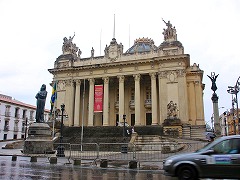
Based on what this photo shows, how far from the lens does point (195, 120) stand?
4044cm

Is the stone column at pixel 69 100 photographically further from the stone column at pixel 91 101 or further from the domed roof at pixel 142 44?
the domed roof at pixel 142 44

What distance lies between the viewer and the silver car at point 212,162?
734 centimetres

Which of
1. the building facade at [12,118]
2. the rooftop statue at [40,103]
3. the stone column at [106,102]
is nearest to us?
the rooftop statue at [40,103]

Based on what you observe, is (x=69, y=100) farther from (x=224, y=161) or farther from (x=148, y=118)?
(x=224, y=161)

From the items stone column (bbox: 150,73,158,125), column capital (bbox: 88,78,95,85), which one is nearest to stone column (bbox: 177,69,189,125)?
stone column (bbox: 150,73,158,125)

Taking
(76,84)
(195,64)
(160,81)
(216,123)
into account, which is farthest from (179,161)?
(76,84)

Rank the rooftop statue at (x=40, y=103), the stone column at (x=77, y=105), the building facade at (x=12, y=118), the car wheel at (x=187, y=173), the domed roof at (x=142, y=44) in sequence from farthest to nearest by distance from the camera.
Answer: the building facade at (x=12, y=118) → the domed roof at (x=142, y=44) → the stone column at (x=77, y=105) → the rooftop statue at (x=40, y=103) → the car wheel at (x=187, y=173)

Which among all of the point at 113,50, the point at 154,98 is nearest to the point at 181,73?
the point at 154,98

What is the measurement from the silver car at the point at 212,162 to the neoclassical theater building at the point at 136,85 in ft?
94.1

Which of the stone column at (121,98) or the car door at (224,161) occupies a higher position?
the stone column at (121,98)

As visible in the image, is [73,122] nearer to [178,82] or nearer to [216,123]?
[178,82]

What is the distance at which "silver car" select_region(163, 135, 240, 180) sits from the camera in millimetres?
7344

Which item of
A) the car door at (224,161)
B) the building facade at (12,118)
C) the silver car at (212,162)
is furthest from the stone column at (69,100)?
the car door at (224,161)

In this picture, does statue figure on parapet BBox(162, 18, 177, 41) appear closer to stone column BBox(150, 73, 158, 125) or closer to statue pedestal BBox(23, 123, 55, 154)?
stone column BBox(150, 73, 158, 125)
